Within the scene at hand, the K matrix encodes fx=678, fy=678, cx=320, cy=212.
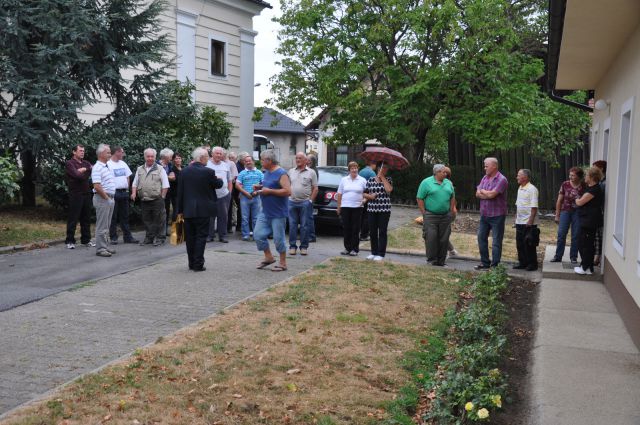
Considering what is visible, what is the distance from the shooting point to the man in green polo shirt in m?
11.5

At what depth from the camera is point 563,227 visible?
11594 millimetres

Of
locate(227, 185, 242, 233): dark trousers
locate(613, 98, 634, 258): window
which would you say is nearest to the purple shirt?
locate(613, 98, 634, 258): window

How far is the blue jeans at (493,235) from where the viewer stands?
36.8ft

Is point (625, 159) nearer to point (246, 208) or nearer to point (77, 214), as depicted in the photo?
point (246, 208)

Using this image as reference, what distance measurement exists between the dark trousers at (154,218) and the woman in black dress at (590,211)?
7.23 metres

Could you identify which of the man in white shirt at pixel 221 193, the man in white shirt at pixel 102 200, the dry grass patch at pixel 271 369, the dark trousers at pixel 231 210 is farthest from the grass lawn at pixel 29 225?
the dry grass patch at pixel 271 369

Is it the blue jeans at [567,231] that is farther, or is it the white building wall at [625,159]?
the blue jeans at [567,231]

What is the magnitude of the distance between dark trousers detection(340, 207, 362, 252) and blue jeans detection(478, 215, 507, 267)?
2.17m

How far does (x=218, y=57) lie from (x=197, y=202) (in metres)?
14.8

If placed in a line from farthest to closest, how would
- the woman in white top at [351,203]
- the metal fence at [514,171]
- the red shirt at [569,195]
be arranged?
the metal fence at [514,171] < the woman in white top at [351,203] < the red shirt at [569,195]

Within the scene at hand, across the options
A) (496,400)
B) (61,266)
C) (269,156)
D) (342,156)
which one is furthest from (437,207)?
(342,156)

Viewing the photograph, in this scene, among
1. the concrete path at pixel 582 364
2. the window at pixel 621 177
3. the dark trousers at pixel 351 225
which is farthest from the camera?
the dark trousers at pixel 351 225

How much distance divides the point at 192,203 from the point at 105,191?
7.34 ft

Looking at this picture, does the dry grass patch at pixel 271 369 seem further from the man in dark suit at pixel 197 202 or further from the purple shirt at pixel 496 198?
the purple shirt at pixel 496 198
